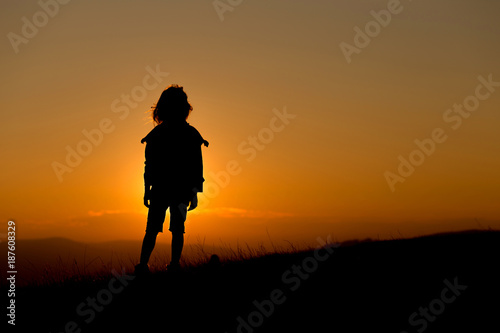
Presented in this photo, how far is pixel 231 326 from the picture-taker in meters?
6.00

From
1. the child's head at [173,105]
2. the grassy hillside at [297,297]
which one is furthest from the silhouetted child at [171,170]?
the grassy hillside at [297,297]

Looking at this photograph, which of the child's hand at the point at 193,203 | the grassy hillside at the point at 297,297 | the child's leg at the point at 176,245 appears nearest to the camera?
the grassy hillside at the point at 297,297

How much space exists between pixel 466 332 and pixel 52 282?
6.98 m

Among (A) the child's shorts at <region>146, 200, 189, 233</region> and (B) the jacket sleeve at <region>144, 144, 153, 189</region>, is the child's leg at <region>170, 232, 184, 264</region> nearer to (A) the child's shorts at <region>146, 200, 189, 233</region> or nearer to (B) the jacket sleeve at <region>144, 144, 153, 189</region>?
(A) the child's shorts at <region>146, 200, 189, 233</region>

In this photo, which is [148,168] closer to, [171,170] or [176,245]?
[171,170]

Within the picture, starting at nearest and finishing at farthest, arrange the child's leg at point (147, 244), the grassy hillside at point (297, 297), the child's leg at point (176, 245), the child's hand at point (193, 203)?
1. the grassy hillside at point (297, 297)
2. the child's leg at point (147, 244)
3. the child's leg at point (176, 245)
4. the child's hand at point (193, 203)

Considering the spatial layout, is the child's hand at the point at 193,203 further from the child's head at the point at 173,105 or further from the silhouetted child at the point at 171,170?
Answer: the child's head at the point at 173,105

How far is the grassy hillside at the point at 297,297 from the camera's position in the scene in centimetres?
595

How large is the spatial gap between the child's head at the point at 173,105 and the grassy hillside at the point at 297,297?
8.88 ft

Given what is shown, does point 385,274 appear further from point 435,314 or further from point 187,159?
point 187,159

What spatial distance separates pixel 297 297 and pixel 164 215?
3057mm

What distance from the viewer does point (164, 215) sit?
29.1 feet

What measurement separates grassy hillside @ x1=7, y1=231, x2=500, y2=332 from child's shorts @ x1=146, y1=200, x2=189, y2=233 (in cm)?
81

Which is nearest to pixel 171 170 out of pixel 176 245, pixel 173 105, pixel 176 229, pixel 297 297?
pixel 176 229
